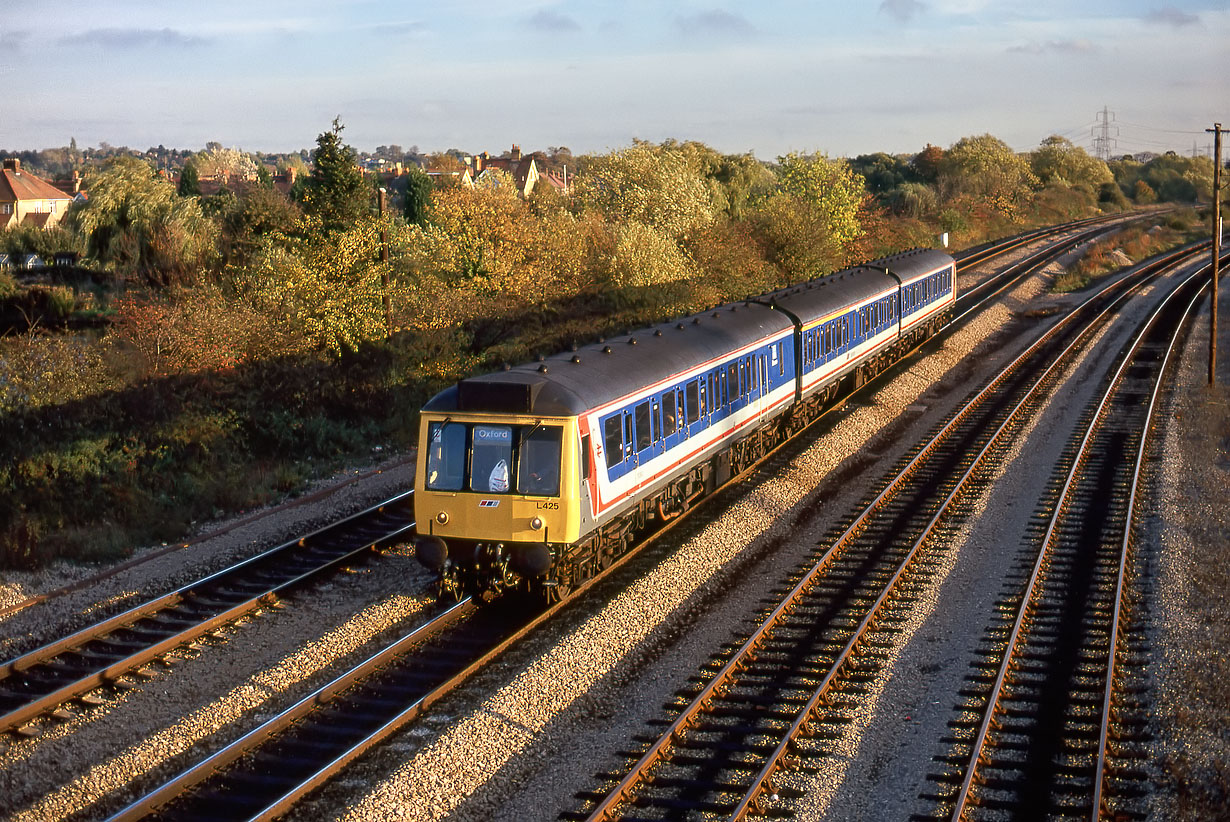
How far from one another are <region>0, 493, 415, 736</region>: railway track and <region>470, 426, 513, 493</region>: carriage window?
326cm

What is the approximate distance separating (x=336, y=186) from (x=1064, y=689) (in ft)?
107

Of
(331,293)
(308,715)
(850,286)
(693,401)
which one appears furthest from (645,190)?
(308,715)

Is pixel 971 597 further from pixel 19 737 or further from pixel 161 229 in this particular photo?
pixel 161 229

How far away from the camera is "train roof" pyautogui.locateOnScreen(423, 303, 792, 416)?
44.8ft

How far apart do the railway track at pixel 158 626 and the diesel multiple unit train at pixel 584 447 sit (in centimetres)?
259

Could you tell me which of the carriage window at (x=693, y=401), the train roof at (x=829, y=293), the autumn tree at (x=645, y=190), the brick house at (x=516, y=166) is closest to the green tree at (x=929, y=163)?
the brick house at (x=516, y=166)

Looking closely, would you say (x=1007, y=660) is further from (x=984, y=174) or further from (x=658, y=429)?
(x=984, y=174)

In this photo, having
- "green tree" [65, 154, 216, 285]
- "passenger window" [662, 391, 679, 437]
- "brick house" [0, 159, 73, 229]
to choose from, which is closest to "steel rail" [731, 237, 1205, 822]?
"passenger window" [662, 391, 679, 437]

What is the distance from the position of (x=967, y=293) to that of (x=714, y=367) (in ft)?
117

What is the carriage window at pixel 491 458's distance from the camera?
1358 cm

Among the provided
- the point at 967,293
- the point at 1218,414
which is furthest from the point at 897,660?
the point at 967,293

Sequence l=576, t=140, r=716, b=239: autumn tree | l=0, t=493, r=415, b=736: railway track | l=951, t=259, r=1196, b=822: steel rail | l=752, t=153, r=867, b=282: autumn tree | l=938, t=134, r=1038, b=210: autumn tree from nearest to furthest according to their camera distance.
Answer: l=951, t=259, r=1196, b=822: steel rail
l=0, t=493, r=415, b=736: railway track
l=576, t=140, r=716, b=239: autumn tree
l=752, t=153, r=867, b=282: autumn tree
l=938, t=134, r=1038, b=210: autumn tree

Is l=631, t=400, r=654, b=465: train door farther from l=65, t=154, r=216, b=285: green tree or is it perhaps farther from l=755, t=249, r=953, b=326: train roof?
l=65, t=154, r=216, b=285: green tree

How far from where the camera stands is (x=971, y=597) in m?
14.8
